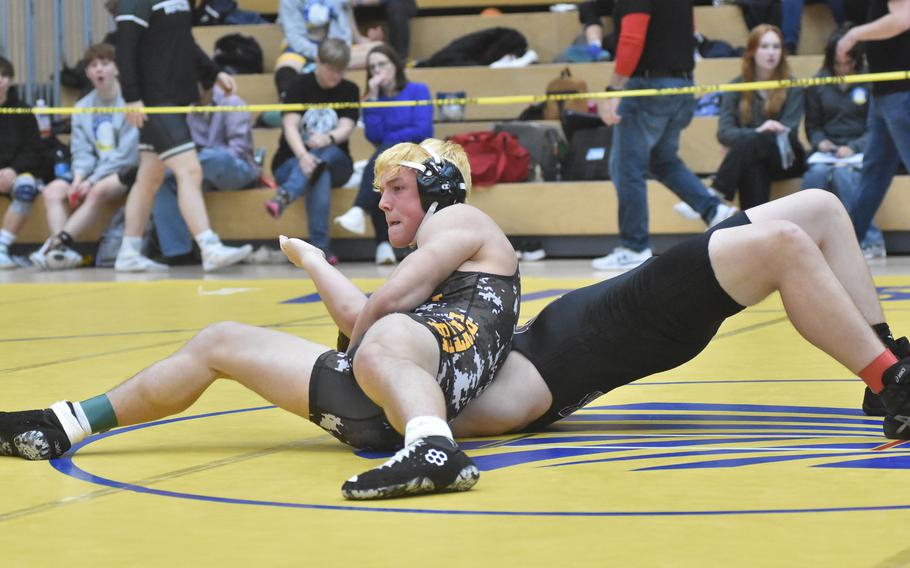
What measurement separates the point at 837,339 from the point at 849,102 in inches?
285

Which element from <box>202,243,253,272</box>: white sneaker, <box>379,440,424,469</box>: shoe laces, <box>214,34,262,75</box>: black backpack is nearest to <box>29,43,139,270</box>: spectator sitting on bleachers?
<box>202,243,253,272</box>: white sneaker

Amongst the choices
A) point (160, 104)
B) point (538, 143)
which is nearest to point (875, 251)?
point (538, 143)

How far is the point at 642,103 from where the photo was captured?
9.39 meters

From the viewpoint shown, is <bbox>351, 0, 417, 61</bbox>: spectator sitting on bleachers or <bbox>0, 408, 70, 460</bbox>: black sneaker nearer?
<bbox>0, 408, 70, 460</bbox>: black sneaker

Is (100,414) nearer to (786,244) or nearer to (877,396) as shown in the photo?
(786,244)

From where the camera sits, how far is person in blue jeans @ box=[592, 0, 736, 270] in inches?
362

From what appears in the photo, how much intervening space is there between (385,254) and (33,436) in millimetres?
7170

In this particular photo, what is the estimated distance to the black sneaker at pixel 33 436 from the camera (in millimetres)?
3631

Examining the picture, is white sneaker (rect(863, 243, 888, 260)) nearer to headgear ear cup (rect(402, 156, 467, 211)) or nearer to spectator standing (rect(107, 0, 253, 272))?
spectator standing (rect(107, 0, 253, 272))

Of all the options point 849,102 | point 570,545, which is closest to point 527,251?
point 849,102

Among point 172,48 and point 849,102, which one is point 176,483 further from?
point 849,102

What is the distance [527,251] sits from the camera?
10969 mm

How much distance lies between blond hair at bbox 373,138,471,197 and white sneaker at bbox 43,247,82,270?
764 cm

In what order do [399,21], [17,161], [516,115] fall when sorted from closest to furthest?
[17,161] → [516,115] → [399,21]
